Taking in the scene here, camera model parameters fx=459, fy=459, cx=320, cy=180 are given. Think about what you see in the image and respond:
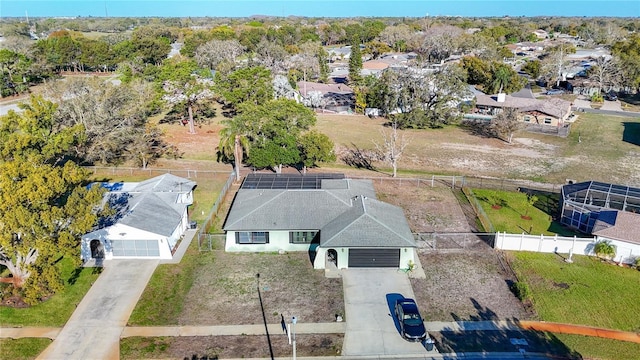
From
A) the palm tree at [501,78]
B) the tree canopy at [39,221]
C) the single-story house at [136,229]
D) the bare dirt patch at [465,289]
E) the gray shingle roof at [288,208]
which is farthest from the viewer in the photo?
the palm tree at [501,78]

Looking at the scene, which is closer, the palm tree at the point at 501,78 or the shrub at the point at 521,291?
the shrub at the point at 521,291

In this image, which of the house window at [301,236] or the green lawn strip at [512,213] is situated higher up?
the house window at [301,236]

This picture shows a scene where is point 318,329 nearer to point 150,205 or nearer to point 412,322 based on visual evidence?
point 412,322

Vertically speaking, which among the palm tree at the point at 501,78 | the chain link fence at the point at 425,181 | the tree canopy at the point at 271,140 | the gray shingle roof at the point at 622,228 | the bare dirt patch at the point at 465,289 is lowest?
the bare dirt patch at the point at 465,289

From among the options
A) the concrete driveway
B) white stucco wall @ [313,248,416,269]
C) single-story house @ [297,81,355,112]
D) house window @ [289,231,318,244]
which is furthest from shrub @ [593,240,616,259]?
single-story house @ [297,81,355,112]

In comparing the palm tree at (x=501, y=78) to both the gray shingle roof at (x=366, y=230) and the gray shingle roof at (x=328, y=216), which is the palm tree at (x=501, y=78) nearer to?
the gray shingle roof at (x=328, y=216)

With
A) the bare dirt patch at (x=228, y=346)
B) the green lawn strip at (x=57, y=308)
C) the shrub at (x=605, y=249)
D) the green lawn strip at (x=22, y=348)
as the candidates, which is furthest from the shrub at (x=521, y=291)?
the green lawn strip at (x=22, y=348)

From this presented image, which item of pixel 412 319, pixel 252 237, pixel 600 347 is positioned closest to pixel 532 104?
pixel 600 347
